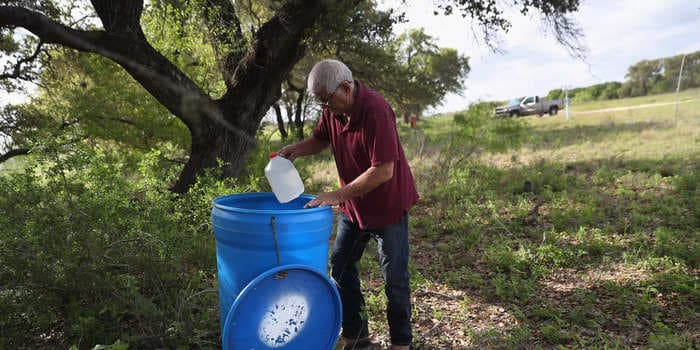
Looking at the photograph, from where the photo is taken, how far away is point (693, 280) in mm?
3275

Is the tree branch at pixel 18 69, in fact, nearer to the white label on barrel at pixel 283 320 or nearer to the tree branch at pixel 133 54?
the tree branch at pixel 133 54

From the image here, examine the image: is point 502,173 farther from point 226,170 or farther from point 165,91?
point 165,91

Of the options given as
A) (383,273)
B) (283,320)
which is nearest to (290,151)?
(383,273)

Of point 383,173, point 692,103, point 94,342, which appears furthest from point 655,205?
point 692,103

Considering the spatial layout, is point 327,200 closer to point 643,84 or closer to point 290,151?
point 290,151

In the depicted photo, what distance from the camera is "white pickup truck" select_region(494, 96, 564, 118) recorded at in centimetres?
2667

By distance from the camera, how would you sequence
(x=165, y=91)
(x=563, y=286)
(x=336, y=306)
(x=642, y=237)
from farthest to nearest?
(x=165, y=91)
(x=642, y=237)
(x=563, y=286)
(x=336, y=306)

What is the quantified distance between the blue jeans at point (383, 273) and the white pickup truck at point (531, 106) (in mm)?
26166

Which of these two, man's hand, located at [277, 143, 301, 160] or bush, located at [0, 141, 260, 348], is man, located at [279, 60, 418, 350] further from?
bush, located at [0, 141, 260, 348]

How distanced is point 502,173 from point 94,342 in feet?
22.2

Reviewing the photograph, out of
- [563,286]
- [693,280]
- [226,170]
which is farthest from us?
[226,170]

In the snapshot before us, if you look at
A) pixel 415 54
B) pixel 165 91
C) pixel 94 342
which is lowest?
pixel 94 342

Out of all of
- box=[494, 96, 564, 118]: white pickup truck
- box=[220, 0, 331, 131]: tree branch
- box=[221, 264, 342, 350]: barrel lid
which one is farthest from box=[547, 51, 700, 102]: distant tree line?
box=[221, 264, 342, 350]: barrel lid

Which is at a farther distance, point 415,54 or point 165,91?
point 415,54
